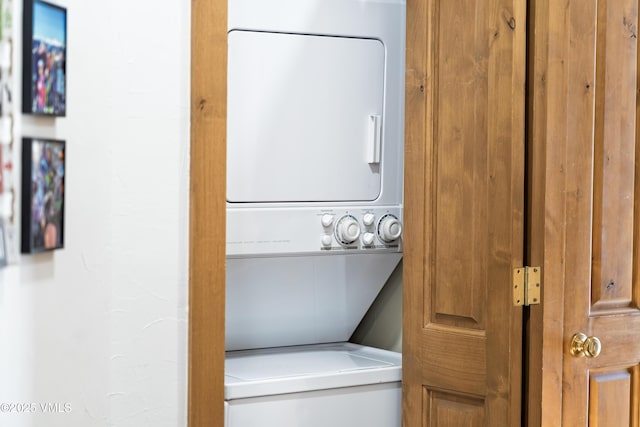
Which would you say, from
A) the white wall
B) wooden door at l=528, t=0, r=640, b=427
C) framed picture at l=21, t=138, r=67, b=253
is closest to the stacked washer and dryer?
the white wall

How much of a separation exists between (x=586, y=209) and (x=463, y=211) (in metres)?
0.29

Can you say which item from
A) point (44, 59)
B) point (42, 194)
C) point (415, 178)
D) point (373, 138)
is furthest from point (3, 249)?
point (373, 138)

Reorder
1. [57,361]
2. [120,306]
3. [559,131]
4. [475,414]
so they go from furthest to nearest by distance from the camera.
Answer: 1. [475,414]
2. [559,131]
3. [120,306]
4. [57,361]

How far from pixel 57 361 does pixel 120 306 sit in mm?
227

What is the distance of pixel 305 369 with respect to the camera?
2324 millimetres

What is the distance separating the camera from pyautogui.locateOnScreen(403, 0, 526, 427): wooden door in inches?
81.4

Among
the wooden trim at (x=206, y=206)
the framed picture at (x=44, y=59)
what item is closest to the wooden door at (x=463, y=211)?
the wooden trim at (x=206, y=206)

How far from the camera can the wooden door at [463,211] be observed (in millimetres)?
2068

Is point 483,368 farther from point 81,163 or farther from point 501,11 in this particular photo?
point 81,163

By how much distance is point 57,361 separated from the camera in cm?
156

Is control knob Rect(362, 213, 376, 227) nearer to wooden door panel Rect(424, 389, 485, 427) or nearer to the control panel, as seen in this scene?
the control panel

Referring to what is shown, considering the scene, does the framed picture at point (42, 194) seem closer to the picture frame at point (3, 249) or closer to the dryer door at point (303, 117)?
the picture frame at point (3, 249)

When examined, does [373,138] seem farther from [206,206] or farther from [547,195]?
[206,206]

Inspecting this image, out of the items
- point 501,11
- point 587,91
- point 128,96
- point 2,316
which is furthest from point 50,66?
point 587,91
